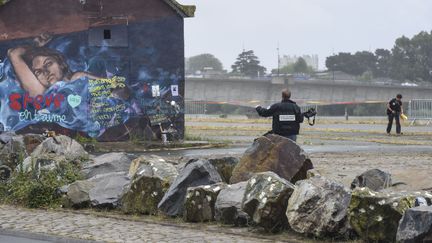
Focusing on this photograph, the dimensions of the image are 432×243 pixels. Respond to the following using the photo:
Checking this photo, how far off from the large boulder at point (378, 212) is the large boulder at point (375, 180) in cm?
171

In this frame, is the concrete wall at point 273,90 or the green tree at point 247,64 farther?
the green tree at point 247,64

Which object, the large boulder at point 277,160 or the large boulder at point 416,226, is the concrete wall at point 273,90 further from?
the large boulder at point 416,226

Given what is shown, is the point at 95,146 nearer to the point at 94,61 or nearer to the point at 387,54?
the point at 94,61

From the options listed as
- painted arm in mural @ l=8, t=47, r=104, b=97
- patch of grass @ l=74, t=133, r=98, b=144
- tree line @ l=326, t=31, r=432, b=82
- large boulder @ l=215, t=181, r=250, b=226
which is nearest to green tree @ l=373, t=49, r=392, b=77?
tree line @ l=326, t=31, r=432, b=82

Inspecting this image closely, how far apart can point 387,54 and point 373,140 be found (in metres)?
139

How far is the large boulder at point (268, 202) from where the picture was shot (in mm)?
10273

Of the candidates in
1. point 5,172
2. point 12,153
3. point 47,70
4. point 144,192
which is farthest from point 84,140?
point 144,192

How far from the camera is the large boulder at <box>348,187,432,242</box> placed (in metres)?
9.30

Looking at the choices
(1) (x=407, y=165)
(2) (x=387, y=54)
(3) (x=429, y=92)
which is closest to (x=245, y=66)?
(2) (x=387, y=54)

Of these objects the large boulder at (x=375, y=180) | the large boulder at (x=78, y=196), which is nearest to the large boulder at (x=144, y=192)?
the large boulder at (x=78, y=196)

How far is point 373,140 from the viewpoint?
98.0ft

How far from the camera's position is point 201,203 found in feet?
37.2

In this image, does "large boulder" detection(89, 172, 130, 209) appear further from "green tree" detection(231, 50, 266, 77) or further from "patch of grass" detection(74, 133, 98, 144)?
"green tree" detection(231, 50, 266, 77)

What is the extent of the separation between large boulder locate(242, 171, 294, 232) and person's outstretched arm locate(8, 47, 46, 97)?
15.9 metres
